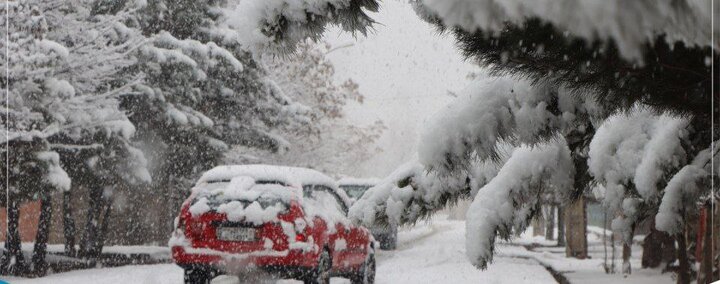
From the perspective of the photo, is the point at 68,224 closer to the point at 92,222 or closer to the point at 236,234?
the point at 92,222

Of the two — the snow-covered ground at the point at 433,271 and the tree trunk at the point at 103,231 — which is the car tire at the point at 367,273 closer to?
the snow-covered ground at the point at 433,271

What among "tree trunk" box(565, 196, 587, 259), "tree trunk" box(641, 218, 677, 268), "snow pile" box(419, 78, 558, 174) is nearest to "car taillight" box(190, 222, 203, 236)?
"snow pile" box(419, 78, 558, 174)

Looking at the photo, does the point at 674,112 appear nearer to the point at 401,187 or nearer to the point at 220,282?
the point at 401,187

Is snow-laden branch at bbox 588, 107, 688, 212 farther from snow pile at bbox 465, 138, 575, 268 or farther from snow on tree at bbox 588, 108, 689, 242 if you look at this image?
snow pile at bbox 465, 138, 575, 268

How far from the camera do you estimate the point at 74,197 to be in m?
8.13

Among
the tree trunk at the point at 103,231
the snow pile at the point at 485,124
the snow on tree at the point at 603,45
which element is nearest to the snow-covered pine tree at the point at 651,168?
the snow pile at the point at 485,124

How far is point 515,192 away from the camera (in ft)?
8.43

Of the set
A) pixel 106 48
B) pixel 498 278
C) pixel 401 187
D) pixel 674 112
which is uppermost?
pixel 106 48

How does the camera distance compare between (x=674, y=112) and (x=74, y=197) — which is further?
(x=74, y=197)

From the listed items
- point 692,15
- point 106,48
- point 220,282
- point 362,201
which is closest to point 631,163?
point 362,201

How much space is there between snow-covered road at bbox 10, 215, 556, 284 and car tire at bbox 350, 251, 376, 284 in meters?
0.30

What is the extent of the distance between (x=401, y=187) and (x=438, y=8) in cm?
224

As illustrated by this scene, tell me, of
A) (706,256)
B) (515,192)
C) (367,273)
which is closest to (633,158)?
(515,192)

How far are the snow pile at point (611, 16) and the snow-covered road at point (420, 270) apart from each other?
13.6 ft
